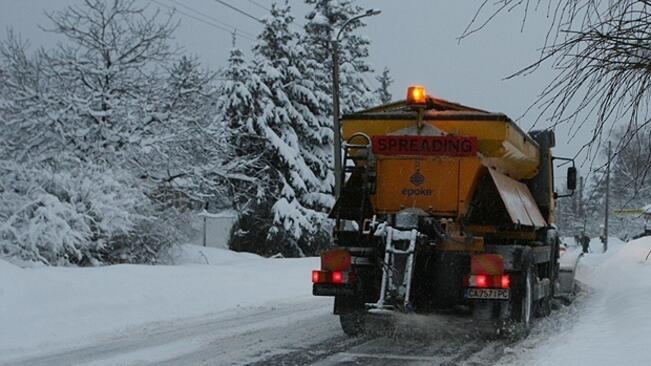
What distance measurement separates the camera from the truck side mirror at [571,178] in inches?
511

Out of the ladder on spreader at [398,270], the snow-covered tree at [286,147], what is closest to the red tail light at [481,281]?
the ladder on spreader at [398,270]

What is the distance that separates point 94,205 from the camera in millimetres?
17203

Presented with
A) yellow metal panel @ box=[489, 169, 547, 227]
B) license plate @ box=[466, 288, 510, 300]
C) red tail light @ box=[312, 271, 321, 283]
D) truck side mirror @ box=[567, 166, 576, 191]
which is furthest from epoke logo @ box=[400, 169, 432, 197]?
truck side mirror @ box=[567, 166, 576, 191]

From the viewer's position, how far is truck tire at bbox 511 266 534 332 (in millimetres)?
9836

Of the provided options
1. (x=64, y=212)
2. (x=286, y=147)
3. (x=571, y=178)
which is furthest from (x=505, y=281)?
(x=286, y=147)

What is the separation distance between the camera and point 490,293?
8.86 m

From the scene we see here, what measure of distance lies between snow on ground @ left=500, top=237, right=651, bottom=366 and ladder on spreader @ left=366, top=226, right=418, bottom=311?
52.1 inches

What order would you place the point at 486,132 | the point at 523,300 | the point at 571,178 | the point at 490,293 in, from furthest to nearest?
the point at 571,178, the point at 523,300, the point at 486,132, the point at 490,293

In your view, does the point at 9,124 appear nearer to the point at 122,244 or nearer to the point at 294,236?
the point at 122,244

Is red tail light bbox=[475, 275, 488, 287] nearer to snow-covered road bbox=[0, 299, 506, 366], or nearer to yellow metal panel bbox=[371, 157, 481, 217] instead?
snow-covered road bbox=[0, 299, 506, 366]

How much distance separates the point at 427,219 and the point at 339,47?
27.0 meters

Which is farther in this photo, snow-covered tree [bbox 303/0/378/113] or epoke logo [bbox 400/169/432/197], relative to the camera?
snow-covered tree [bbox 303/0/378/113]

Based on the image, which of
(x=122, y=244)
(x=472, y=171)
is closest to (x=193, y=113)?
(x=122, y=244)

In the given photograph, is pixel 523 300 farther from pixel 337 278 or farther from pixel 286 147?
pixel 286 147
